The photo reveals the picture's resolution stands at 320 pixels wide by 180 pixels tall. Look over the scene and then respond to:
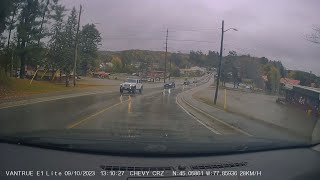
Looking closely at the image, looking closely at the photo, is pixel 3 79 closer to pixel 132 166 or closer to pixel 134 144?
pixel 134 144

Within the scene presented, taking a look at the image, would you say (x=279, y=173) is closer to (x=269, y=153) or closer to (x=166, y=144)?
(x=269, y=153)

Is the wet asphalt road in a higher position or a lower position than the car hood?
lower

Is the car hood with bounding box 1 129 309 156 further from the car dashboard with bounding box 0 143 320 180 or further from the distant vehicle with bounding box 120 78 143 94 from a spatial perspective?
the distant vehicle with bounding box 120 78 143 94

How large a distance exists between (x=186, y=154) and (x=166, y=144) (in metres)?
0.29

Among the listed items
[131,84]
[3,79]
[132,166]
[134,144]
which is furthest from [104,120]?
[3,79]

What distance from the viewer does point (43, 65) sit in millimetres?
35844

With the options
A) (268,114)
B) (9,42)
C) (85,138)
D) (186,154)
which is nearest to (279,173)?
(186,154)
